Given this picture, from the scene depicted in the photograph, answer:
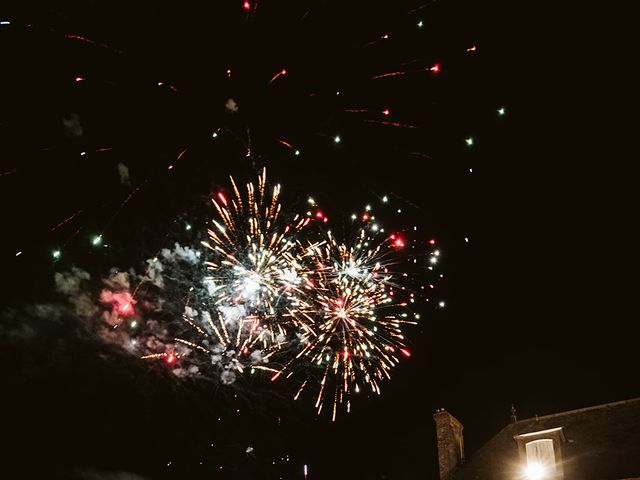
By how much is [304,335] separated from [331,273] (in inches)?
58.3

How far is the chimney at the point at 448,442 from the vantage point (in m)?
14.2

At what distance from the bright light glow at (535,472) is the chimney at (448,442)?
2.40 m

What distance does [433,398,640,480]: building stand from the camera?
11.5m

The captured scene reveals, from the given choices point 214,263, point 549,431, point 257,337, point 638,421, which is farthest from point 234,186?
point 638,421

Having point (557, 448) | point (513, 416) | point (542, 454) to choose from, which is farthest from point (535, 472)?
point (513, 416)

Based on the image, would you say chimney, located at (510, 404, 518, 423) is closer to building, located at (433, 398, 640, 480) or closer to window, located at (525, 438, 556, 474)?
building, located at (433, 398, 640, 480)

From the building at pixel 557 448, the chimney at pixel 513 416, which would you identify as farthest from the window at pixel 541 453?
the chimney at pixel 513 416

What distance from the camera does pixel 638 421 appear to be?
40.8 feet

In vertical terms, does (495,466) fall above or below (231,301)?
below

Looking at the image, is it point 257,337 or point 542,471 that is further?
point 542,471

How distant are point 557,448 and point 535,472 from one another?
2.86 feet

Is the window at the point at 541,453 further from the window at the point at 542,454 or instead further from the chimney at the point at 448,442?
the chimney at the point at 448,442

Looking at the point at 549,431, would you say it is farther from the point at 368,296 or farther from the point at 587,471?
the point at 368,296

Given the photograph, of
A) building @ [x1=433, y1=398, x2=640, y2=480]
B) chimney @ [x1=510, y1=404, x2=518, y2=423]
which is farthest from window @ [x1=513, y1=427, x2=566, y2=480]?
chimney @ [x1=510, y1=404, x2=518, y2=423]
